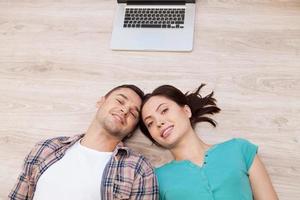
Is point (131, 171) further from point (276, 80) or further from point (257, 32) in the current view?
point (257, 32)

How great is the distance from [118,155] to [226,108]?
43cm

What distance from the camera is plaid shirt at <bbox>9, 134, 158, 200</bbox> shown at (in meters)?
1.26

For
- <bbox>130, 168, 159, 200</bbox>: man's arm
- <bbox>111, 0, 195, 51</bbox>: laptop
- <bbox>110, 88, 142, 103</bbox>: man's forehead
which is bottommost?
<bbox>130, 168, 159, 200</bbox>: man's arm

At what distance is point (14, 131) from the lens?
5.05ft

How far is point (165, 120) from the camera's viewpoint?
1336mm

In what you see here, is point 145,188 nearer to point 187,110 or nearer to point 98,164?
point 98,164

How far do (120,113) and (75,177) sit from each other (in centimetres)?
26

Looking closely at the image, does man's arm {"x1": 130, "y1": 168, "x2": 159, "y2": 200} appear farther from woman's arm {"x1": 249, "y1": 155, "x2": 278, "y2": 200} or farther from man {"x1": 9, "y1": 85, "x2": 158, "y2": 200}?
woman's arm {"x1": 249, "y1": 155, "x2": 278, "y2": 200}

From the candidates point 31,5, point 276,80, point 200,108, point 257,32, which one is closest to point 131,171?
point 200,108

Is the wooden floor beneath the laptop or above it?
beneath

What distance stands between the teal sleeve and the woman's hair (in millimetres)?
146

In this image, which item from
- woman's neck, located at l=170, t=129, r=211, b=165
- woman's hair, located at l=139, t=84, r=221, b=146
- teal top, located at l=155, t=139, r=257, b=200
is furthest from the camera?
woman's hair, located at l=139, t=84, r=221, b=146

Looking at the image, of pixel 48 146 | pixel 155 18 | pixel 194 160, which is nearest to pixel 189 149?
pixel 194 160

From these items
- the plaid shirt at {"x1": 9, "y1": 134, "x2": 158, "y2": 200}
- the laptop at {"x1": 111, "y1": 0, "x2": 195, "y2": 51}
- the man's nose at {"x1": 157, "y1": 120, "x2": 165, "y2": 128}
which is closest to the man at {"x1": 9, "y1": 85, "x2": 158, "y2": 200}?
the plaid shirt at {"x1": 9, "y1": 134, "x2": 158, "y2": 200}
